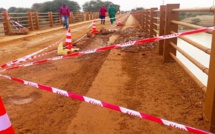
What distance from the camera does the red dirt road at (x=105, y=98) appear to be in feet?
9.69

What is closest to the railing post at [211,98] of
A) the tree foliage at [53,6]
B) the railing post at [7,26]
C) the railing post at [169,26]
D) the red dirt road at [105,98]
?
the red dirt road at [105,98]

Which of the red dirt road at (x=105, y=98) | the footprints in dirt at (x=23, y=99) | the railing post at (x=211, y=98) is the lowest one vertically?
the footprints in dirt at (x=23, y=99)

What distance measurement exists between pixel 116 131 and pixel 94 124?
0.30 meters

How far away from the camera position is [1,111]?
1.93 m

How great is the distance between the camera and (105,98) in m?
3.73

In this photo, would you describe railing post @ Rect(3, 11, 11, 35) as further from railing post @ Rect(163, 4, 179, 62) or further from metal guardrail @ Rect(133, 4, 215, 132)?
railing post @ Rect(163, 4, 179, 62)

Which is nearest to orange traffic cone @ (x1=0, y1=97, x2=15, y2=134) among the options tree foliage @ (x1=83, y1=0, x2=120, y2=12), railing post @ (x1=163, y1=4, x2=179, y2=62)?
railing post @ (x1=163, y1=4, x2=179, y2=62)

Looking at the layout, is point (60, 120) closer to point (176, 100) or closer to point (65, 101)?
point (65, 101)

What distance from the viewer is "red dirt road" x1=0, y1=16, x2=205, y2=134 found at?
2955mm

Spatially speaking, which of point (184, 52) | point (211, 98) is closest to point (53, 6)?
point (184, 52)

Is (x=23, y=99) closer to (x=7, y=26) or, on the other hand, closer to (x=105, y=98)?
(x=105, y=98)

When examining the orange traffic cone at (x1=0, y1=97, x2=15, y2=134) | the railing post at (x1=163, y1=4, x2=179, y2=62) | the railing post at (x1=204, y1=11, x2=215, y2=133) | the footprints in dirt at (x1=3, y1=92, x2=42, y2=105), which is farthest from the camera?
the railing post at (x1=163, y1=4, x2=179, y2=62)

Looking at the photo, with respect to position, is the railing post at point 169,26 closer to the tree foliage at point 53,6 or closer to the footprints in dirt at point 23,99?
the footprints in dirt at point 23,99

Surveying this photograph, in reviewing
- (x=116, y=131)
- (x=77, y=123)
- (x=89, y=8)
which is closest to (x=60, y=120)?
(x=77, y=123)
